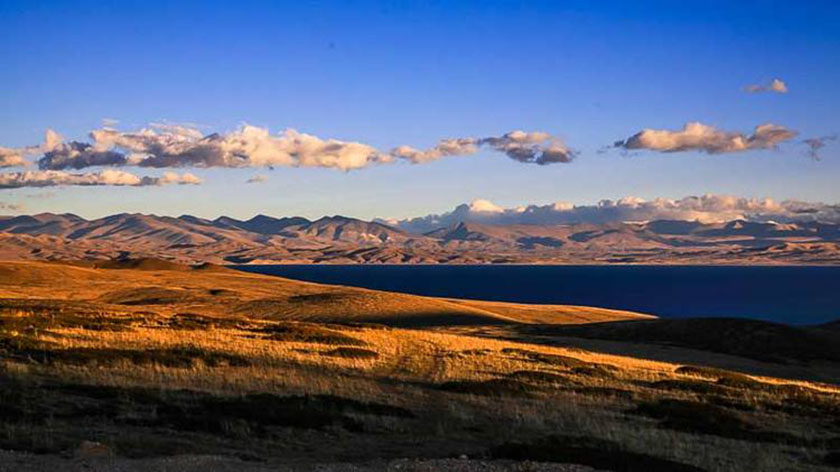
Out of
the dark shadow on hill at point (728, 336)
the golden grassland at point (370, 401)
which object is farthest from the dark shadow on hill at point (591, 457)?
the dark shadow on hill at point (728, 336)

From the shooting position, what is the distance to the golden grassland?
19141mm

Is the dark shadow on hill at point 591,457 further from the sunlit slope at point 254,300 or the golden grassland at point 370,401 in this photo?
the sunlit slope at point 254,300

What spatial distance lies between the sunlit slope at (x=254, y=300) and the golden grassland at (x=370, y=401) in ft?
110

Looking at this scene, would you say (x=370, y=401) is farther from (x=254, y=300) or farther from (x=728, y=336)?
(x=254, y=300)

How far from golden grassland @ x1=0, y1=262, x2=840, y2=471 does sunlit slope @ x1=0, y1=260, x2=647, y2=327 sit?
3354 cm

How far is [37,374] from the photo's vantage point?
26.7 metres

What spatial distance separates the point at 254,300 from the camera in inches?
3994

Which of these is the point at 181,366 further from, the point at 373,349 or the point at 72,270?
the point at 72,270

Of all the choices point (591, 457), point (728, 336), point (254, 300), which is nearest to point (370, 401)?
point (591, 457)

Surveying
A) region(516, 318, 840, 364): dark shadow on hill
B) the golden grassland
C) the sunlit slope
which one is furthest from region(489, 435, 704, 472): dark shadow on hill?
the sunlit slope

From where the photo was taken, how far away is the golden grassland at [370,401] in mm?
19141

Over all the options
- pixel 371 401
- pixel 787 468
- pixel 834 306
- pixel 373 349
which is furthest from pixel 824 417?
pixel 834 306

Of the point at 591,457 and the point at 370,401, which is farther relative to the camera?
the point at 370,401

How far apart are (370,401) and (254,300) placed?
7733cm
